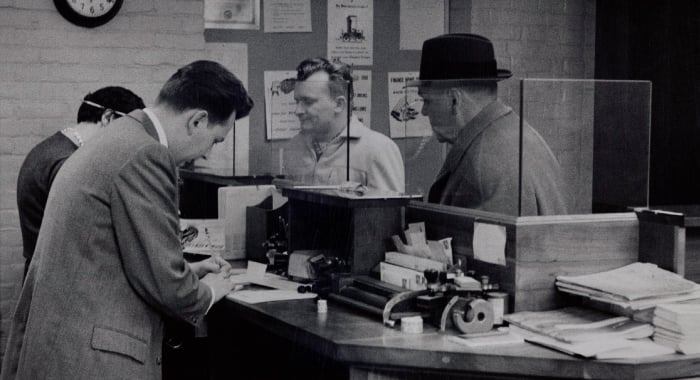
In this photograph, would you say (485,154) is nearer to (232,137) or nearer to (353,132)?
(353,132)

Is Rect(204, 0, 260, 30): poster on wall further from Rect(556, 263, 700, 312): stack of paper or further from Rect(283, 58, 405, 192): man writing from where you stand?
Rect(556, 263, 700, 312): stack of paper

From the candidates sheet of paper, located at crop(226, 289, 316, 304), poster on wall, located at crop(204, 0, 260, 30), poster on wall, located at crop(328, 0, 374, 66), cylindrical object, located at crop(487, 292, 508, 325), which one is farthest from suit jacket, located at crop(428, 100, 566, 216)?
poster on wall, located at crop(328, 0, 374, 66)

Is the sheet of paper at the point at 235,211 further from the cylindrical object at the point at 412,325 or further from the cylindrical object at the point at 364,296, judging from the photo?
the cylindrical object at the point at 412,325

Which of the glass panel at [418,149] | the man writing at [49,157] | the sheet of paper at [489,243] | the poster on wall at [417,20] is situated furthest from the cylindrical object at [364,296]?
the poster on wall at [417,20]

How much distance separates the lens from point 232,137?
514cm

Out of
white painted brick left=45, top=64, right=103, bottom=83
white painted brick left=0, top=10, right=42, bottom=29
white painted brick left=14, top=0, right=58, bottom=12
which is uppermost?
white painted brick left=14, top=0, right=58, bottom=12

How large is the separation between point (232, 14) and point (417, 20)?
118 cm

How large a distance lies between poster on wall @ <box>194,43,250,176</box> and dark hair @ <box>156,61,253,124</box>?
2.39 m

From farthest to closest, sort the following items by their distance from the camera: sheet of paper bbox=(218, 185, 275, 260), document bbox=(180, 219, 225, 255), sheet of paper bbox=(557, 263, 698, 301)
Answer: sheet of paper bbox=(218, 185, 275, 260)
document bbox=(180, 219, 225, 255)
sheet of paper bbox=(557, 263, 698, 301)

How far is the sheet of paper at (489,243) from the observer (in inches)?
109

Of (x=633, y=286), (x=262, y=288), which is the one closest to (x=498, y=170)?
(x=633, y=286)

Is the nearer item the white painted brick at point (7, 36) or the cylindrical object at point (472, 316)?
the cylindrical object at point (472, 316)

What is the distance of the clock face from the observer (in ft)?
15.1

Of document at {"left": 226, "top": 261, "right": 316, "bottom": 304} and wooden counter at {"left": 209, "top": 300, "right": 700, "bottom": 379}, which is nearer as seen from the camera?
wooden counter at {"left": 209, "top": 300, "right": 700, "bottom": 379}
